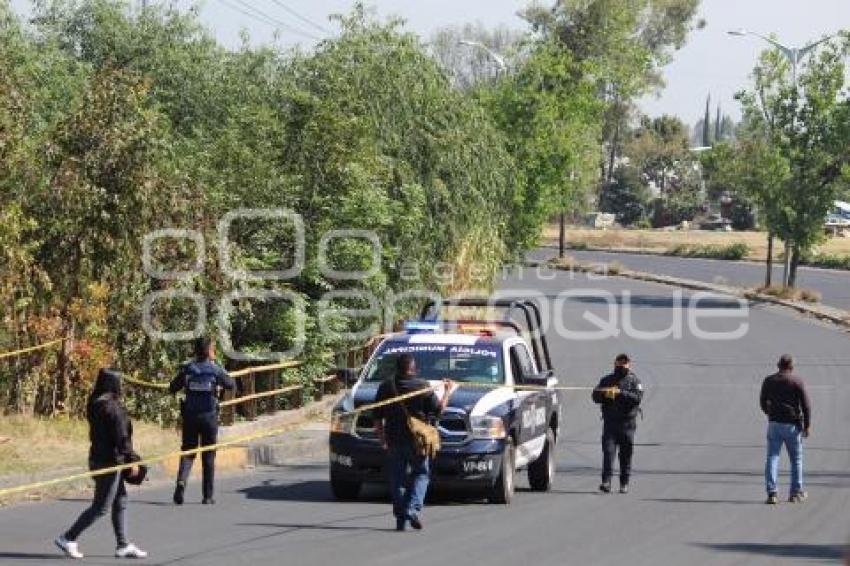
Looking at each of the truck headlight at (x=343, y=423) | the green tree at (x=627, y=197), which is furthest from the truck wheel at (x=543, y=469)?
the green tree at (x=627, y=197)

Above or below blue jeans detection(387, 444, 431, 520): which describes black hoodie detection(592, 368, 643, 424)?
above

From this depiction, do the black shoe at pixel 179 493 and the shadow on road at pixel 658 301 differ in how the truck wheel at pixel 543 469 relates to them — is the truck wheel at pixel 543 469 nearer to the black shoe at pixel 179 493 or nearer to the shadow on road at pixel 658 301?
A: the black shoe at pixel 179 493

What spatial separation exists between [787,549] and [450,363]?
4947 mm

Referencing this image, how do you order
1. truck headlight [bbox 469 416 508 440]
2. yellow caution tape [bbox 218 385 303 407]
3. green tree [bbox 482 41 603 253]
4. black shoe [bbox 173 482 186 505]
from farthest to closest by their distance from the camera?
green tree [bbox 482 41 603 253]
yellow caution tape [bbox 218 385 303 407]
truck headlight [bbox 469 416 508 440]
black shoe [bbox 173 482 186 505]

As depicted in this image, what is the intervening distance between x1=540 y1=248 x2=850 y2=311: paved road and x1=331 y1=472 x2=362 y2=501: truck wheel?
38.6 meters

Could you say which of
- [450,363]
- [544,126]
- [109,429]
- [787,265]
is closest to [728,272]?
→ [787,265]

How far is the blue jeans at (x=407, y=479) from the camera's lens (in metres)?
15.4

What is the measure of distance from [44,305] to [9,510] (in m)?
5.94

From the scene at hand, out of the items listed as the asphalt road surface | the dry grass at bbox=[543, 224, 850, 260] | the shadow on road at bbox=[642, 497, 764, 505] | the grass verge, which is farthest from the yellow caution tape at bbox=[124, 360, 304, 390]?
the dry grass at bbox=[543, 224, 850, 260]

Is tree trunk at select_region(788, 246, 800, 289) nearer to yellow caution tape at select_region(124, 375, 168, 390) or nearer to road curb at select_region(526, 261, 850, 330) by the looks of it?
road curb at select_region(526, 261, 850, 330)

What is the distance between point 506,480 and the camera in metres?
17.9

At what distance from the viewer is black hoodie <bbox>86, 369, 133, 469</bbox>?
→ 1338 centimetres

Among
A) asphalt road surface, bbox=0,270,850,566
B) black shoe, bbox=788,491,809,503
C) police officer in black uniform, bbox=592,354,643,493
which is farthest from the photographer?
police officer in black uniform, bbox=592,354,643,493

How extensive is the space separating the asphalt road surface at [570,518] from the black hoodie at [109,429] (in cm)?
81
